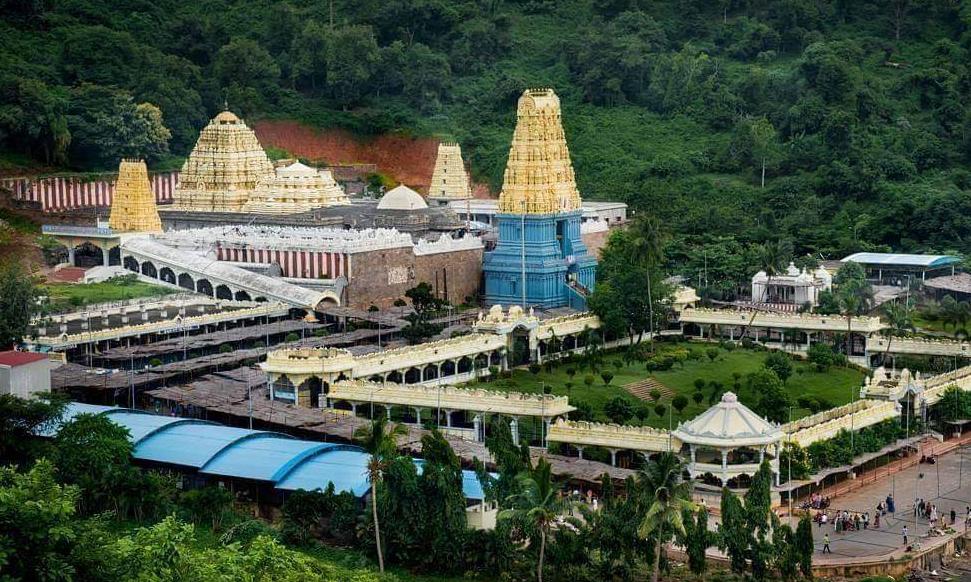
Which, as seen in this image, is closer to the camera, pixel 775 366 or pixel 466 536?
pixel 466 536

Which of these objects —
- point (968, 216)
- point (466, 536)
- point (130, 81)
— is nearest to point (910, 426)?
point (466, 536)

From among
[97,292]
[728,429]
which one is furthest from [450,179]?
[728,429]

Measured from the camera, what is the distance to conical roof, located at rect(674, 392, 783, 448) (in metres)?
49.0

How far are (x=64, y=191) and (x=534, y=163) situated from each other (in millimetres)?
24978

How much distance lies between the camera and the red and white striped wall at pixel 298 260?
2867 inches

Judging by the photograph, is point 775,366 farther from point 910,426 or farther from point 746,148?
point 746,148

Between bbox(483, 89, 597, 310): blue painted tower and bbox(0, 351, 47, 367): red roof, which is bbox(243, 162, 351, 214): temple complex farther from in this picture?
bbox(0, 351, 47, 367): red roof

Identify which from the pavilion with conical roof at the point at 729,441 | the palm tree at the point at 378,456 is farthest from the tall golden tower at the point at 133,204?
the palm tree at the point at 378,456

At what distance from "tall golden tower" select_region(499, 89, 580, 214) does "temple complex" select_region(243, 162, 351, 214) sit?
1396 cm

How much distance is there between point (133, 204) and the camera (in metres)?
80.1

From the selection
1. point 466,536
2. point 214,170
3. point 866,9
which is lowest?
point 466,536

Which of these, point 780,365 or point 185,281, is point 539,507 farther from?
point 185,281

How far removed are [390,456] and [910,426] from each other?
1842cm

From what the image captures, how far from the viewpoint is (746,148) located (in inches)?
3679
